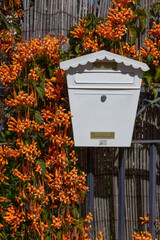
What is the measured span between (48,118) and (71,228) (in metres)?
0.71

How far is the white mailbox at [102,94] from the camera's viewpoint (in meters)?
1.79

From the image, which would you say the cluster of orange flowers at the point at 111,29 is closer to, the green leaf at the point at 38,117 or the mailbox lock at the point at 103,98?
the mailbox lock at the point at 103,98

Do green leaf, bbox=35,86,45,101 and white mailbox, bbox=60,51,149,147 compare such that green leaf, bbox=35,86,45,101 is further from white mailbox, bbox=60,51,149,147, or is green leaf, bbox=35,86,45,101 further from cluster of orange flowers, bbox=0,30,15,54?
cluster of orange flowers, bbox=0,30,15,54

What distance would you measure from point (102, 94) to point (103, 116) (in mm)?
129

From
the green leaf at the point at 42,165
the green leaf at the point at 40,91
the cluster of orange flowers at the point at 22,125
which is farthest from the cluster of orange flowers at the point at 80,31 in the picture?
the green leaf at the point at 42,165

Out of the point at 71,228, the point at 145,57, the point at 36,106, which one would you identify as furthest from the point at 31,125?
the point at 145,57

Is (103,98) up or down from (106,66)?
down

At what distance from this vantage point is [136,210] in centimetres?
233

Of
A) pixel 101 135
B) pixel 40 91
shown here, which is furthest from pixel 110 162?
pixel 40 91

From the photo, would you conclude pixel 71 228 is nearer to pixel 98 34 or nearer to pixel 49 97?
pixel 49 97

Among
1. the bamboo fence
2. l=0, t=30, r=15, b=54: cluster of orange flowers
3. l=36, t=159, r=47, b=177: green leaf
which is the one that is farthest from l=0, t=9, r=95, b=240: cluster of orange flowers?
l=0, t=30, r=15, b=54: cluster of orange flowers

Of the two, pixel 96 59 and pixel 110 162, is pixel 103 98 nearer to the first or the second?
pixel 96 59

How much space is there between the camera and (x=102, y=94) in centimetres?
182

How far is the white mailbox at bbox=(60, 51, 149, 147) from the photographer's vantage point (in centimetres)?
179
